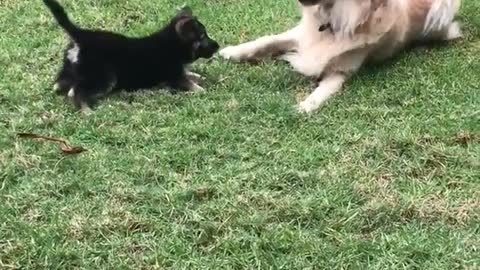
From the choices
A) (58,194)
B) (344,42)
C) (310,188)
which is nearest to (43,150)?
(58,194)

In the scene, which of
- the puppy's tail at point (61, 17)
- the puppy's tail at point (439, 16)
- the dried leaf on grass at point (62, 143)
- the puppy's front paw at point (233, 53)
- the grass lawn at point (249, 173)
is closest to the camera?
the grass lawn at point (249, 173)

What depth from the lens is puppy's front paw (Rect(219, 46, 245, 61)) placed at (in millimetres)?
4773

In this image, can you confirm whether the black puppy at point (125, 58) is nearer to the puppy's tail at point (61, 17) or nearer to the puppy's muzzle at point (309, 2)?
the puppy's tail at point (61, 17)

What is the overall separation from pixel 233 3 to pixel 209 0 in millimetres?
179

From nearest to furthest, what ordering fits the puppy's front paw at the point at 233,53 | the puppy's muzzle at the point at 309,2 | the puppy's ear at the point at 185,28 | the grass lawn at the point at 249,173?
the grass lawn at the point at 249,173 → the puppy's ear at the point at 185,28 → the puppy's muzzle at the point at 309,2 → the puppy's front paw at the point at 233,53

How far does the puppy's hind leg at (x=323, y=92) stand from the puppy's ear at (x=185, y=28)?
70 centimetres

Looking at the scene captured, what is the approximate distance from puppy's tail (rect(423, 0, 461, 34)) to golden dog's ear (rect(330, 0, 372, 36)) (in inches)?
25.8

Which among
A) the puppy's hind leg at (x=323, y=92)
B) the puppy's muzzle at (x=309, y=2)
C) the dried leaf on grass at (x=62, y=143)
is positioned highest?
the dried leaf on grass at (x=62, y=143)

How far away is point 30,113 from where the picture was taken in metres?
4.01

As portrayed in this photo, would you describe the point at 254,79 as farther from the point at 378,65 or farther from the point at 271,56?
the point at 378,65

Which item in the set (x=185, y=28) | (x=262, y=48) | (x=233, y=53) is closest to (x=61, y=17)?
(x=185, y=28)

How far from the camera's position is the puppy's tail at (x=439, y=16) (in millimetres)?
4980

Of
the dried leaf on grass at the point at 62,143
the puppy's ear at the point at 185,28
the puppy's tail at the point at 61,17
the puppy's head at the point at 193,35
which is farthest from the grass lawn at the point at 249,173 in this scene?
the puppy's tail at the point at 61,17

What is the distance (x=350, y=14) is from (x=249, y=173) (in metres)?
1.43
